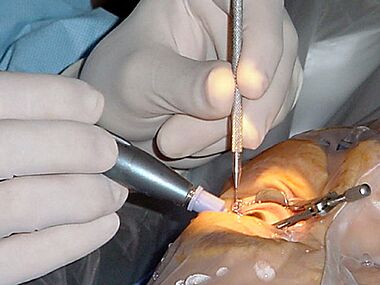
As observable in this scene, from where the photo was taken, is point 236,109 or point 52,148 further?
point 236,109

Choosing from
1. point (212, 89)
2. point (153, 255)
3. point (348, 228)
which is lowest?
point (153, 255)

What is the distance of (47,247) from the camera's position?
1.03 meters

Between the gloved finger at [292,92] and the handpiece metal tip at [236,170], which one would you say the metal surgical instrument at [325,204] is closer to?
the handpiece metal tip at [236,170]

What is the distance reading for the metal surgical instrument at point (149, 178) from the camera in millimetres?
1026

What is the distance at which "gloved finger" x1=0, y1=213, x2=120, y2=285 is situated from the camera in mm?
1007

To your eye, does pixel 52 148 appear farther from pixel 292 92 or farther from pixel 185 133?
pixel 292 92

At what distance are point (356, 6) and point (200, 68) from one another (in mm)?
574

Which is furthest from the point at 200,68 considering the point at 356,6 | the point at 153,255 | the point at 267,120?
the point at 356,6

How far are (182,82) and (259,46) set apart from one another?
0.11m

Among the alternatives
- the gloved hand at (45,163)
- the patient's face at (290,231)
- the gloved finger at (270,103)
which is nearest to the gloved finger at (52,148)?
the gloved hand at (45,163)

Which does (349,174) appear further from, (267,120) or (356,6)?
(356,6)

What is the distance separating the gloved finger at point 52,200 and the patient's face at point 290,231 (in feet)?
0.41

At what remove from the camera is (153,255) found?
4.61ft

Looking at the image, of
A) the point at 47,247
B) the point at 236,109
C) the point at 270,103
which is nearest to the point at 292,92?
the point at 270,103
